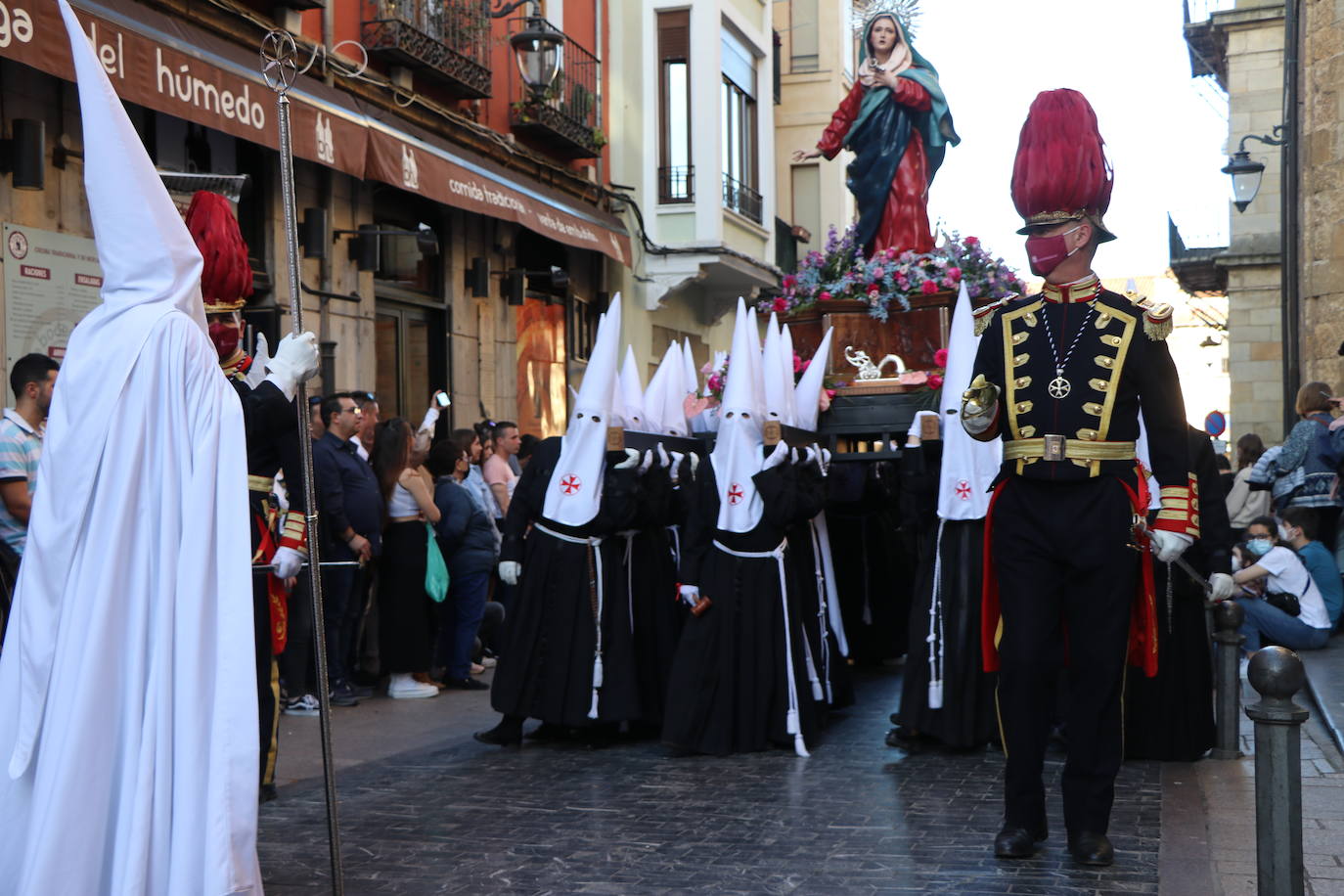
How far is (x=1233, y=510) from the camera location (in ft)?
49.5

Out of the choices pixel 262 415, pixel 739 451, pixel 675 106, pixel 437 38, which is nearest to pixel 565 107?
pixel 675 106

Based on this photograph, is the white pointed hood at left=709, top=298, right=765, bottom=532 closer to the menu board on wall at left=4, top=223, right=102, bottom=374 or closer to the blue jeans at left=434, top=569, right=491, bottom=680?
the blue jeans at left=434, top=569, right=491, bottom=680

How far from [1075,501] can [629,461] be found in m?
3.52

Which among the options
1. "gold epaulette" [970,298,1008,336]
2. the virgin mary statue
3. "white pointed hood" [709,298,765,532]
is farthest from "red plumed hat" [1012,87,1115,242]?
the virgin mary statue

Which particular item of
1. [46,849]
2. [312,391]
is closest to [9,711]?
[46,849]

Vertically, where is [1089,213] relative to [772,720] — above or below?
above

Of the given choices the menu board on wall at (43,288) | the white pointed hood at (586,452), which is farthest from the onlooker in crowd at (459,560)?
the menu board on wall at (43,288)

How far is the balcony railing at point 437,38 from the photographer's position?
Answer: 568 inches

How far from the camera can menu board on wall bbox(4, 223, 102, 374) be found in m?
9.86

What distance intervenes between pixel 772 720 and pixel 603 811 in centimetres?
184

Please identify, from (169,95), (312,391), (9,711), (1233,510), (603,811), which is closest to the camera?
(9,711)

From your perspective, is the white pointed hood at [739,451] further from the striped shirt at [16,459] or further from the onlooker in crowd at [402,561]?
the striped shirt at [16,459]

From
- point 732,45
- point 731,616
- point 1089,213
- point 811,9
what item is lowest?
point 731,616

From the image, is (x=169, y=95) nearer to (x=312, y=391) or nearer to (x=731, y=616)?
(x=312, y=391)
